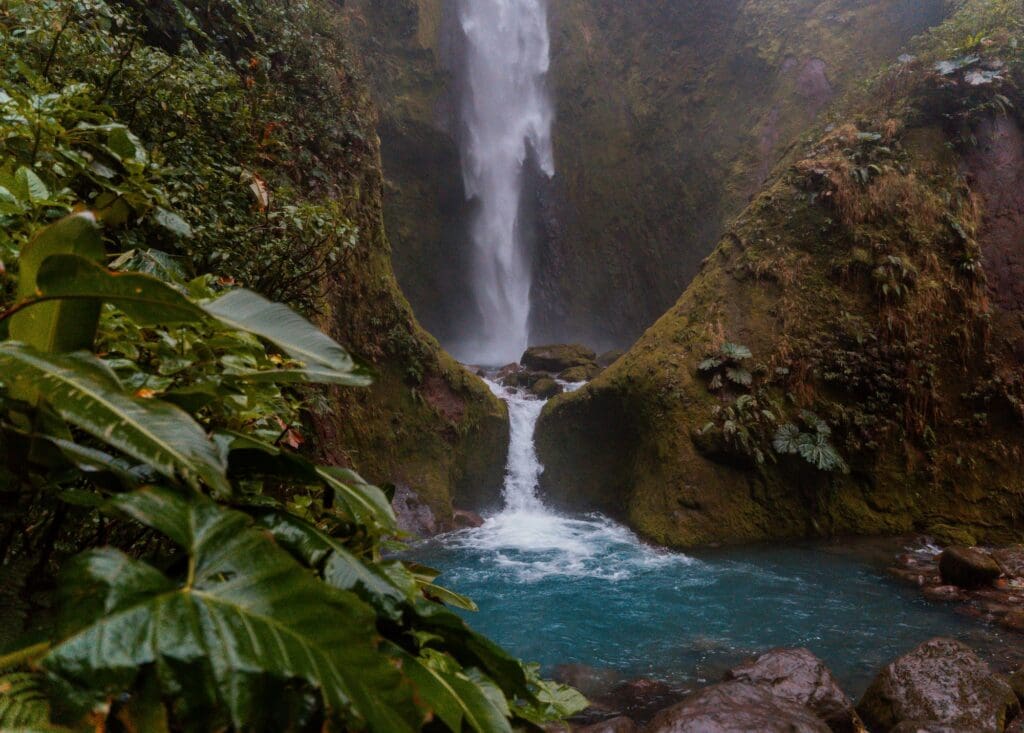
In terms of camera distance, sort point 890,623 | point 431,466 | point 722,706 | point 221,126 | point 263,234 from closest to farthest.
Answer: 1. point 722,706
2. point 263,234
3. point 221,126
4. point 890,623
5. point 431,466

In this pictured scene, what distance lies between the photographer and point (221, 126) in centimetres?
459

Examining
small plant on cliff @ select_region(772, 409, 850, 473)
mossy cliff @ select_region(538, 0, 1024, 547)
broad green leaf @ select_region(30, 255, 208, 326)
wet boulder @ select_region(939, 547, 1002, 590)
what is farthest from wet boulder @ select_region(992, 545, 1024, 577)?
broad green leaf @ select_region(30, 255, 208, 326)

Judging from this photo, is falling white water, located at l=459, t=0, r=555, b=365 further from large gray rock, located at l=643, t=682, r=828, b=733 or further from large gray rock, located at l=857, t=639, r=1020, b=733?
large gray rock, located at l=643, t=682, r=828, b=733

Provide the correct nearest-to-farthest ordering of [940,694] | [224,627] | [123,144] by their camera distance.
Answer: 1. [224,627]
2. [123,144]
3. [940,694]

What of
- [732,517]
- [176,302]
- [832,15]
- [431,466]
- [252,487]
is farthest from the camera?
[832,15]

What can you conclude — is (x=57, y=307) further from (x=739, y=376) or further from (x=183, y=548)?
(x=739, y=376)

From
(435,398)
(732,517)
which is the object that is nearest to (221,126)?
(435,398)

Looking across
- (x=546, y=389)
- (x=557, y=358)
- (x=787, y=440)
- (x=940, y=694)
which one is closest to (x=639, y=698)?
(x=940, y=694)

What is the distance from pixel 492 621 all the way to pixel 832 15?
68.3 feet

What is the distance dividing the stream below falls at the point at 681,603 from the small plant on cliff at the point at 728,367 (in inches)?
107

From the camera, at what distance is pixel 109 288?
780mm

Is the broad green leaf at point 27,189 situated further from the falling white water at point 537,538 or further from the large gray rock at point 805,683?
the falling white water at point 537,538

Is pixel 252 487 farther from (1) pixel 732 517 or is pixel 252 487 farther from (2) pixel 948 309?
(2) pixel 948 309

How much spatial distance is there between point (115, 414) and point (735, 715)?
11.7ft
